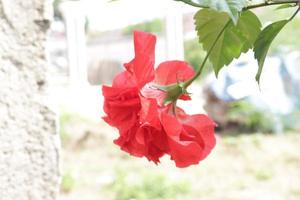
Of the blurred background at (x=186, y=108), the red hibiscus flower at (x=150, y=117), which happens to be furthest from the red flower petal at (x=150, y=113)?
the blurred background at (x=186, y=108)

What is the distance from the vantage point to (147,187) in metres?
2.63

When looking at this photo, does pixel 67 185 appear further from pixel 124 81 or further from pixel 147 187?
pixel 124 81

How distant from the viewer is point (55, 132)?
626 mm

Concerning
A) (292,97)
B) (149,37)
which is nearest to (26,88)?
(149,37)

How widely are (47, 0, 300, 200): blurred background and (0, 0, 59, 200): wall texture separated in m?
0.93

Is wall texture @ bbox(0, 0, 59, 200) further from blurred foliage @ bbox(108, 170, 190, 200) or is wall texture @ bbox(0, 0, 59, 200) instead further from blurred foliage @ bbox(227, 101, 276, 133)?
blurred foliage @ bbox(227, 101, 276, 133)

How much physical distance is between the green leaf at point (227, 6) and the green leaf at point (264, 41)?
0.06 meters

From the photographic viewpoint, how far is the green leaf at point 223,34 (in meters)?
0.39

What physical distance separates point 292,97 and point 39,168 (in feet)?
10.9

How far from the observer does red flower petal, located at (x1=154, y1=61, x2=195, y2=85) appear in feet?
1.25

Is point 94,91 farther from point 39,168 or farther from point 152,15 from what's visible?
point 39,168

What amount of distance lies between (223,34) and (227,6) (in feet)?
0.33

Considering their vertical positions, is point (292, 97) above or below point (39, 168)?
below

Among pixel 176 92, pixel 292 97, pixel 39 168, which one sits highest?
pixel 176 92
